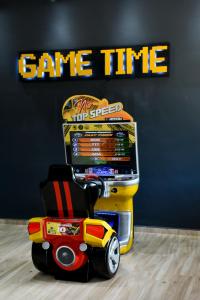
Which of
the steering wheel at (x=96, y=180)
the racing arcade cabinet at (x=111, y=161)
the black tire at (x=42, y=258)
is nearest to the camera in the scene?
the black tire at (x=42, y=258)

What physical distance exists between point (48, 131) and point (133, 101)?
3.93 ft

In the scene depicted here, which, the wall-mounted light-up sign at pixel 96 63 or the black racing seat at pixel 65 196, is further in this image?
the wall-mounted light-up sign at pixel 96 63

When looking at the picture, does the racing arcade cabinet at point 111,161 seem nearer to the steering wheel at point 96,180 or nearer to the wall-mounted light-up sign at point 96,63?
the steering wheel at point 96,180

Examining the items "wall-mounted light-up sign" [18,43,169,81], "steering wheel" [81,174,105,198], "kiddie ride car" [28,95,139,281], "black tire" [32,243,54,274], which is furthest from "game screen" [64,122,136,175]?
"black tire" [32,243,54,274]

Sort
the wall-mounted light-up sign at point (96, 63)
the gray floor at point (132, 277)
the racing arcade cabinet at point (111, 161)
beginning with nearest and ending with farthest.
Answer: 1. the gray floor at point (132, 277)
2. the racing arcade cabinet at point (111, 161)
3. the wall-mounted light-up sign at point (96, 63)

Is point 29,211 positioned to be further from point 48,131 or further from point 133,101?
point 133,101

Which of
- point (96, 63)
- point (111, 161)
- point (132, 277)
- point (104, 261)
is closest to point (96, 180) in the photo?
point (111, 161)

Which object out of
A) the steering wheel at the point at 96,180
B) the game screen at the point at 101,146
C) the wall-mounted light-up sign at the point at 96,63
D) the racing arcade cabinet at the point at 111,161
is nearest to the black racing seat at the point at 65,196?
the steering wheel at the point at 96,180

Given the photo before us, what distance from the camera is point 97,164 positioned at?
4.74 m

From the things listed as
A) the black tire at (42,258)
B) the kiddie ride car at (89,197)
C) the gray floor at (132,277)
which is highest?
the kiddie ride car at (89,197)

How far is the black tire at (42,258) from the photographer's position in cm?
394

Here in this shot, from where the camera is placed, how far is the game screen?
4.57 m

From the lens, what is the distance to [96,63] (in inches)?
210

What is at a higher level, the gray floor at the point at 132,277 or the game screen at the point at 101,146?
the game screen at the point at 101,146
